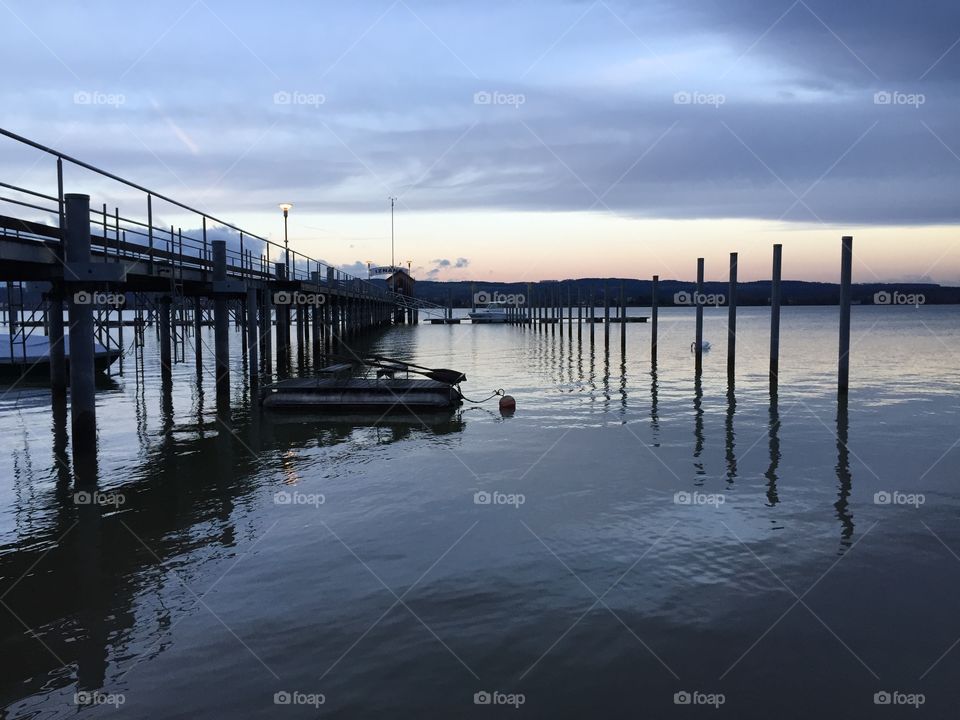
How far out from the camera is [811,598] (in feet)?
27.7

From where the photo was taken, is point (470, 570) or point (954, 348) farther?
point (954, 348)

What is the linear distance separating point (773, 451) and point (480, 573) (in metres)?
10.2

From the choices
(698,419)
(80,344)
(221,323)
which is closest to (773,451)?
(698,419)

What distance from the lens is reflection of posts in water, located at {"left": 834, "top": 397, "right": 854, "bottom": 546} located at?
11000 mm

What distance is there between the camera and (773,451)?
1669cm

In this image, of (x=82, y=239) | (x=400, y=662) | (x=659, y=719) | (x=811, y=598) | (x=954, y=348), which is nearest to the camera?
(x=659, y=719)

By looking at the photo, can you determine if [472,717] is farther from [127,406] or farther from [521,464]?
[127,406]

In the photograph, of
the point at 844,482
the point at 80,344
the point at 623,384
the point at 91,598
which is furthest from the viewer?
the point at 623,384

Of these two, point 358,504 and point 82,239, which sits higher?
point 82,239

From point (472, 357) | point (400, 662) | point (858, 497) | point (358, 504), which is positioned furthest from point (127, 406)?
point (472, 357)

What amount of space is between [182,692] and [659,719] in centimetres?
420

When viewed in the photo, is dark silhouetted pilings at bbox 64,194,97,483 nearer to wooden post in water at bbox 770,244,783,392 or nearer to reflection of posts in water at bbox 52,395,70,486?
reflection of posts in water at bbox 52,395,70,486

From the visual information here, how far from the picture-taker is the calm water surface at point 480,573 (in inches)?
259

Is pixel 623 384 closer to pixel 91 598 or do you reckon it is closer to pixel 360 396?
pixel 360 396
